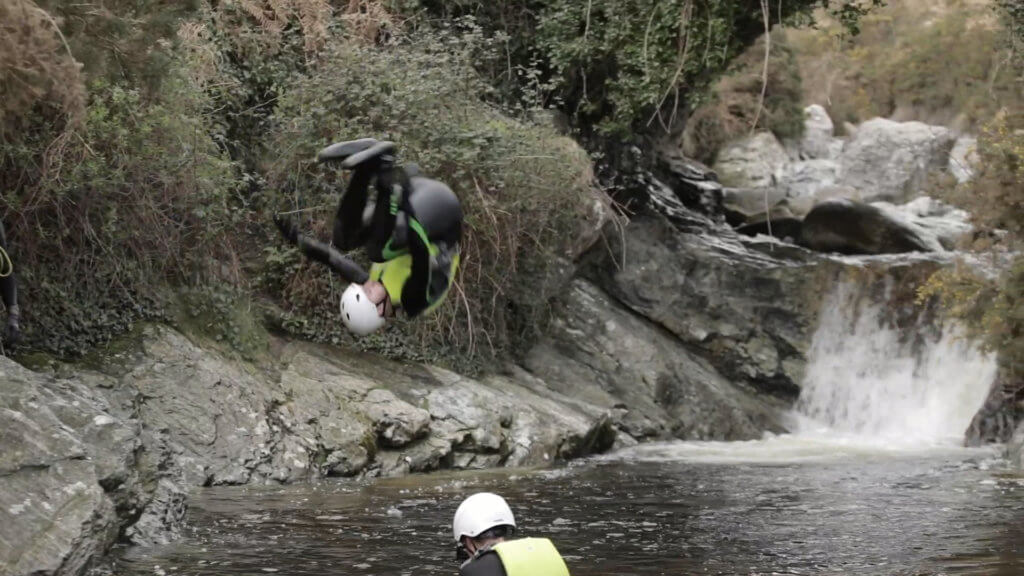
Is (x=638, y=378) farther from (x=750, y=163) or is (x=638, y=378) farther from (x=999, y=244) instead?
(x=750, y=163)

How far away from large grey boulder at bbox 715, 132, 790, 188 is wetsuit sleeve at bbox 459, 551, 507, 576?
26.6 m

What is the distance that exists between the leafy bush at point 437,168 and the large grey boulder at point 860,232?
9.40 meters

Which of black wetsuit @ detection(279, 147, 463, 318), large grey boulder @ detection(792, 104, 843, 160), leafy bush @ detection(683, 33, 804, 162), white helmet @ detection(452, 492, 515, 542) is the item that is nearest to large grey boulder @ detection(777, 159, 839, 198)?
large grey boulder @ detection(792, 104, 843, 160)

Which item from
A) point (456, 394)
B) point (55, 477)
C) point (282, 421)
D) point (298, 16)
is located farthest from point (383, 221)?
point (298, 16)

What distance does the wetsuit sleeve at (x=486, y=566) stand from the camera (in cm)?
586

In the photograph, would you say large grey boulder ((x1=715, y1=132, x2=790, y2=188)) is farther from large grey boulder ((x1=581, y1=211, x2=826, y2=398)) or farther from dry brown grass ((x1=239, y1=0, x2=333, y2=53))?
dry brown grass ((x1=239, y1=0, x2=333, y2=53))

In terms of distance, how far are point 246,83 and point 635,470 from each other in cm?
695

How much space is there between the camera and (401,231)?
7.18 m

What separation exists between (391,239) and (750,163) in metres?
26.3

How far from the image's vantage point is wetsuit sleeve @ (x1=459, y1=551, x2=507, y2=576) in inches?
231

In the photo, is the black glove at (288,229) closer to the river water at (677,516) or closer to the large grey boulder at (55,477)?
the large grey boulder at (55,477)

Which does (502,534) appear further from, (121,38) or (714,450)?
(714,450)

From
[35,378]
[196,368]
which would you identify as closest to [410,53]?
[196,368]

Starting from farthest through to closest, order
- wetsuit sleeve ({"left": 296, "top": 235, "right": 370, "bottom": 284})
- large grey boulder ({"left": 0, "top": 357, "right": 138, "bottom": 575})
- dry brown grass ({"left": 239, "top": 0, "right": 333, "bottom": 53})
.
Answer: dry brown grass ({"left": 239, "top": 0, "right": 333, "bottom": 53}) < large grey boulder ({"left": 0, "top": 357, "right": 138, "bottom": 575}) < wetsuit sleeve ({"left": 296, "top": 235, "right": 370, "bottom": 284})
